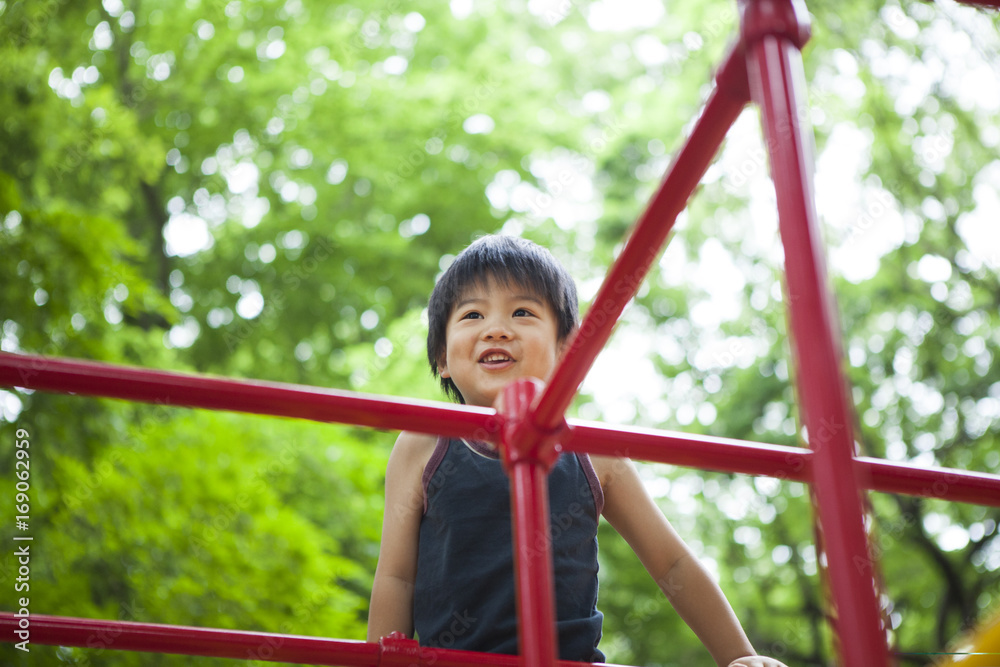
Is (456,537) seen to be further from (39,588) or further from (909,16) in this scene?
(909,16)

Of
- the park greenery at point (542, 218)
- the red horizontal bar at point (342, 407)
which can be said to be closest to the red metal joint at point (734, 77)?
the red horizontal bar at point (342, 407)

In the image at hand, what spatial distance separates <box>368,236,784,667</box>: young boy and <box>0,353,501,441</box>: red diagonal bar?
57 centimetres

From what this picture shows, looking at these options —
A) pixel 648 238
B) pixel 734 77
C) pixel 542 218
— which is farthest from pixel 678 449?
pixel 542 218

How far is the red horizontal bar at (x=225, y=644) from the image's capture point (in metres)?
1.08

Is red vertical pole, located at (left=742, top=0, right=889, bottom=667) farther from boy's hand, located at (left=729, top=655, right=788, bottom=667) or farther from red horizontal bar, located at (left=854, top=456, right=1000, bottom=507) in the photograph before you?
boy's hand, located at (left=729, top=655, right=788, bottom=667)

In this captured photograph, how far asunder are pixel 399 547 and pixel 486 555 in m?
0.15

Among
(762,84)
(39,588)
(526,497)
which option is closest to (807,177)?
(762,84)

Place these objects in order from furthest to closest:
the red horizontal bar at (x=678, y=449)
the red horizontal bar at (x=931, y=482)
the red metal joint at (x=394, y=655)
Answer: the red metal joint at (x=394, y=655) → the red horizontal bar at (x=931, y=482) → the red horizontal bar at (x=678, y=449)

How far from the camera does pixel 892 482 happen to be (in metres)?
1.01

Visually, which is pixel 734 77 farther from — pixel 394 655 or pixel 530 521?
pixel 394 655

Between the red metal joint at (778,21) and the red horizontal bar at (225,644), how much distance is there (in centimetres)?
77

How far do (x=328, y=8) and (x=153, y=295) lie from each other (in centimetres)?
277

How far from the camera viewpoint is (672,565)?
1432 mm

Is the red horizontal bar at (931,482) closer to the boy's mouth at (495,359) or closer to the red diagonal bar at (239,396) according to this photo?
the red diagonal bar at (239,396)
